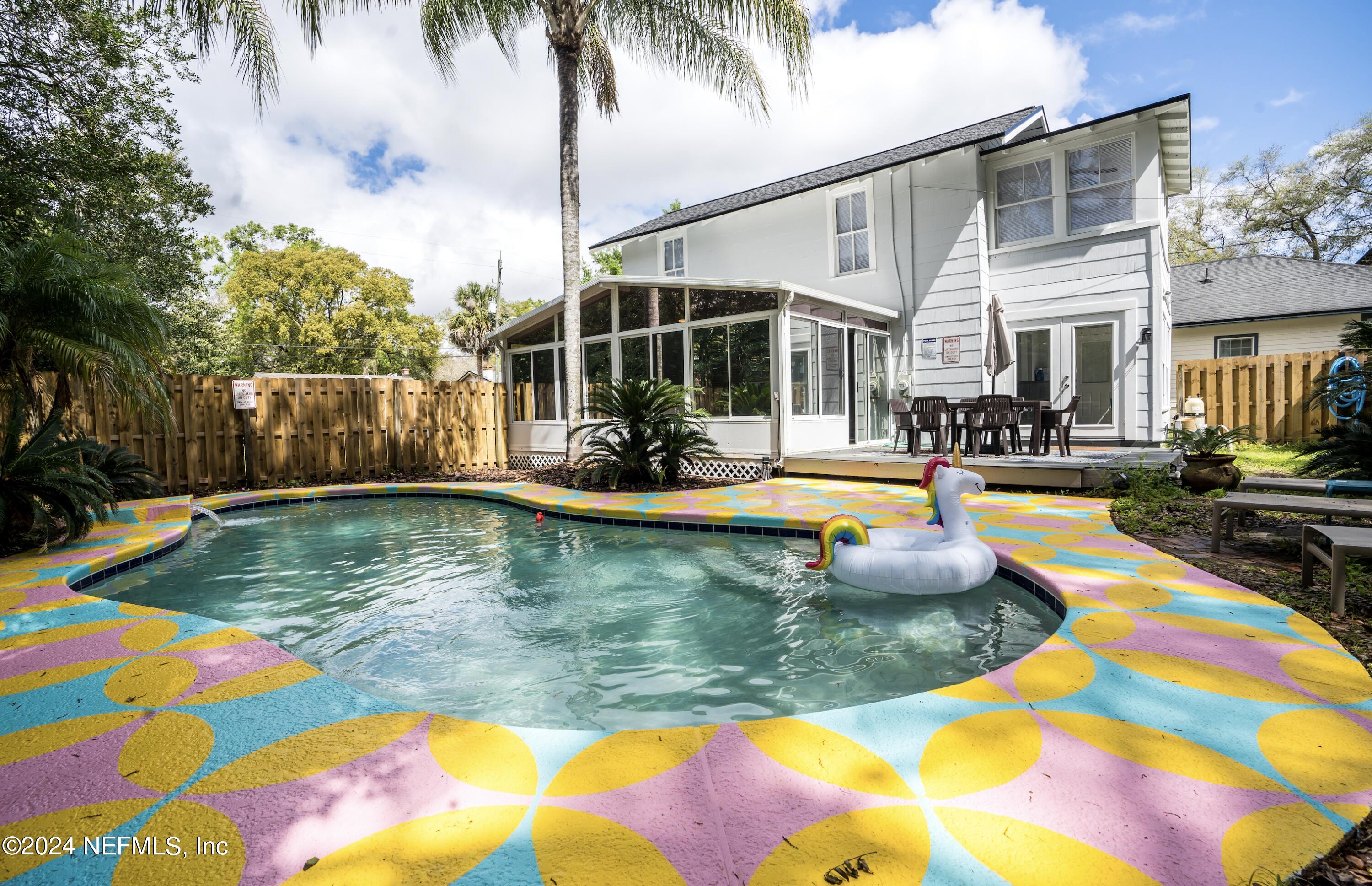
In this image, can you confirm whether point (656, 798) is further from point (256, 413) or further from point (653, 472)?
point (256, 413)

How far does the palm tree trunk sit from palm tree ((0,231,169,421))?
4984 millimetres

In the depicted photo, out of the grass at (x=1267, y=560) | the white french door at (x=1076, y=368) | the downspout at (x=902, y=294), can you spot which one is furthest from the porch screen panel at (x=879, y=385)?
the grass at (x=1267, y=560)

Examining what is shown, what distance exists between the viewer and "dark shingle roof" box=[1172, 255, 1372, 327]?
13.1 metres

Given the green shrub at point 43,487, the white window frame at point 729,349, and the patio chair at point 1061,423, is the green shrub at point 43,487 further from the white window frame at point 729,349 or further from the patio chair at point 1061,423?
the patio chair at point 1061,423

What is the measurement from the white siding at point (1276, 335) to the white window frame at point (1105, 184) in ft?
23.2

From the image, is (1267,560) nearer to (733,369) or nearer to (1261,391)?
(733,369)

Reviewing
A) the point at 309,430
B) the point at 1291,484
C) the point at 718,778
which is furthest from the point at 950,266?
the point at 309,430

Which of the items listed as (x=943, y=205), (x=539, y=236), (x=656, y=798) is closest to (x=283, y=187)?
(x=539, y=236)

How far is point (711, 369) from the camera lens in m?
9.56

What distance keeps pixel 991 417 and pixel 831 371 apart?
280 cm

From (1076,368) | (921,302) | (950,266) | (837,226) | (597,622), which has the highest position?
(837,226)

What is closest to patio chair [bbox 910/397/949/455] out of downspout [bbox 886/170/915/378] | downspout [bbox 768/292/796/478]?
downspout [bbox 768/292/796/478]

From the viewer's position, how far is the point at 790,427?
912cm

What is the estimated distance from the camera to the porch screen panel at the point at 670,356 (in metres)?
9.84
